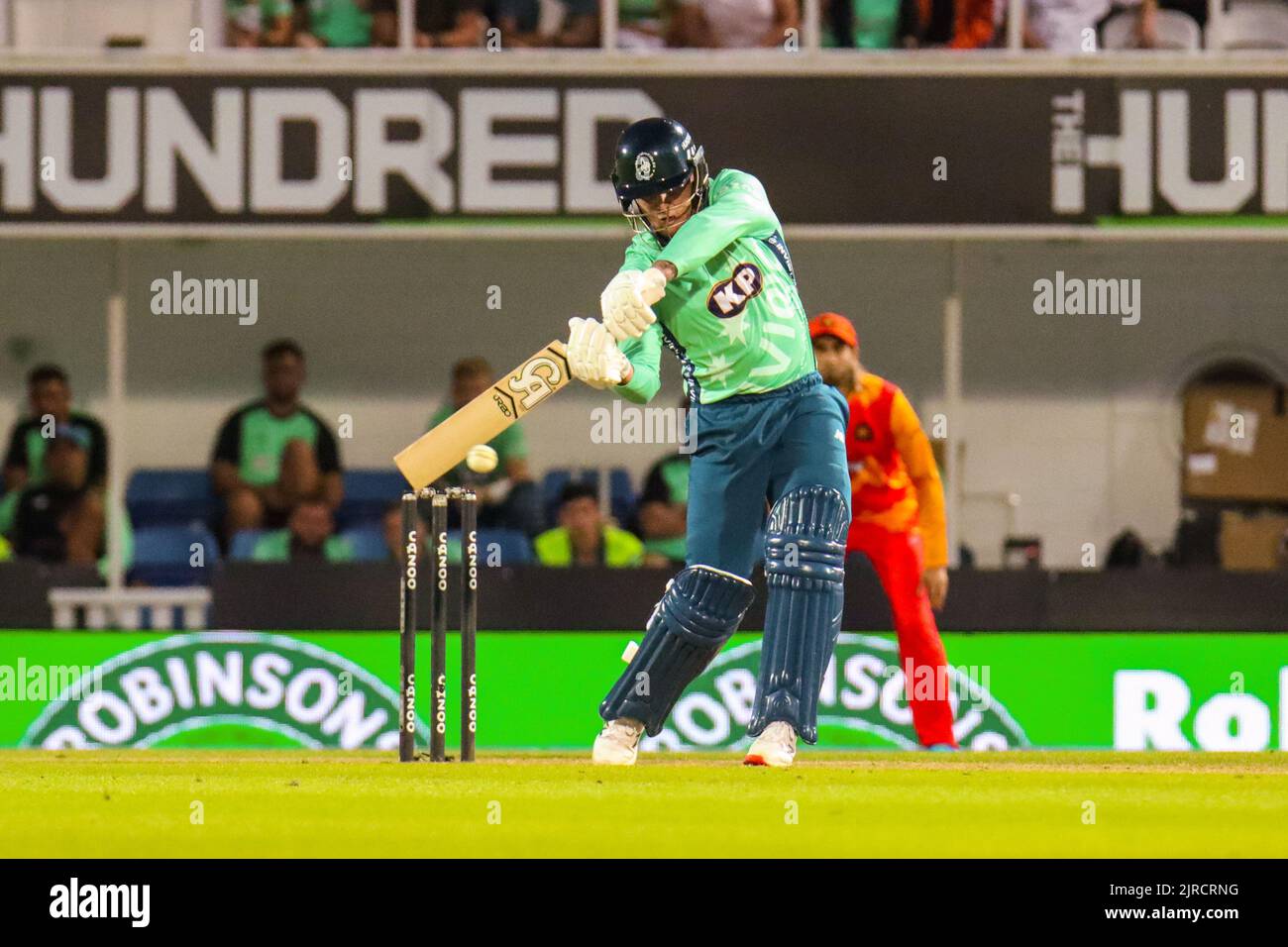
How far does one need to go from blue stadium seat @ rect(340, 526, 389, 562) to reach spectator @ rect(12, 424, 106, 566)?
1485mm

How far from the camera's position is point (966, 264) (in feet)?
54.7

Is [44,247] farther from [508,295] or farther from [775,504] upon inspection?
[775,504]

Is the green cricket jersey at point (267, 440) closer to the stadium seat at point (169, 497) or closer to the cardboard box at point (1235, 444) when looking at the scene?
the stadium seat at point (169, 497)

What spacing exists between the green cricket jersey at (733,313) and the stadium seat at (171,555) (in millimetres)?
7198

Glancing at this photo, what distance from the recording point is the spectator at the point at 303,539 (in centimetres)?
1324

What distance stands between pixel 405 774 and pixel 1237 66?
9028mm

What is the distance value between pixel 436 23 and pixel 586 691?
16.2ft

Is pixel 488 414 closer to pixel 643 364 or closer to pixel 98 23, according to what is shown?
pixel 643 364

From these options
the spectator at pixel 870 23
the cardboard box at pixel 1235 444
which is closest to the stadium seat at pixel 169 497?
the spectator at pixel 870 23

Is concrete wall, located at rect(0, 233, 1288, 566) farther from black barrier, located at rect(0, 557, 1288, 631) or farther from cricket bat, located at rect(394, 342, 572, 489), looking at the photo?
cricket bat, located at rect(394, 342, 572, 489)

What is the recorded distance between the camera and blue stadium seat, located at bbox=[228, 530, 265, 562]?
1362 centimetres

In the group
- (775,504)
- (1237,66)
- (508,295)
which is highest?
(1237,66)

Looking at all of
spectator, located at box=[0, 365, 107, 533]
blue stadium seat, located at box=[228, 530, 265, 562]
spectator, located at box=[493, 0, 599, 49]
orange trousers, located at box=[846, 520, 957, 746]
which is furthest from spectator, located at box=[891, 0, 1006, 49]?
spectator, located at box=[0, 365, 107, 533]

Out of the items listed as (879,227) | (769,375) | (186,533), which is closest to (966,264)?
(879,227)
